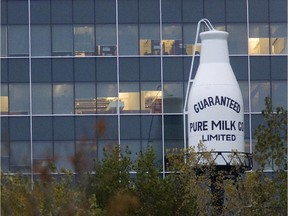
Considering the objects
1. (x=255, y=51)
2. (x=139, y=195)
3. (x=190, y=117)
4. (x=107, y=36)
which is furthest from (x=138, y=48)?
(x=139, y=195)

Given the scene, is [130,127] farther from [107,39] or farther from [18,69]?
[18,69]

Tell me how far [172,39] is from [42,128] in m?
7.78

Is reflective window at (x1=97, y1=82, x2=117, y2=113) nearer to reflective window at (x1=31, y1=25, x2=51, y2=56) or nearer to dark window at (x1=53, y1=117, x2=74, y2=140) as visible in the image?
dark window at (x1=53, y1=117, x2=74, y2=140)

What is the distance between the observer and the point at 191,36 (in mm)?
58312

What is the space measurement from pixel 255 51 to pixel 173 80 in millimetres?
4423

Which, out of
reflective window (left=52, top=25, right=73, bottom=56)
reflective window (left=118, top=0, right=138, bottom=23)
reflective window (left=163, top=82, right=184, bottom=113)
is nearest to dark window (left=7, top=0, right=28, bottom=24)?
reflective window (left=52, top=25, right=73, bottom=56)

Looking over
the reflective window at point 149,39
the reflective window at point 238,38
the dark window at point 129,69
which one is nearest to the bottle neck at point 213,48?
the dark window at point 129,69

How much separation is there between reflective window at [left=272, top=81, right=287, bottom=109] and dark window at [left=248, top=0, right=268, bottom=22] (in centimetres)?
326

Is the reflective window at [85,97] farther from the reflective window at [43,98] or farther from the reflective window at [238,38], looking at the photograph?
the reflective window at [238,38]

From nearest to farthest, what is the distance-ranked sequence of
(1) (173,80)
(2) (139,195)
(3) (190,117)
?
1. (2) (139,195)
2. (3) (190,117)
3. (1) (173,80)

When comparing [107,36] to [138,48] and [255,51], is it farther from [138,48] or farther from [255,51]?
[255,51]

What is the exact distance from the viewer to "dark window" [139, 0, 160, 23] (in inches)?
2287

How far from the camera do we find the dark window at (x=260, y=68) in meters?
58.2

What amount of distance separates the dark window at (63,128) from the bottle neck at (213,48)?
16.6 m
